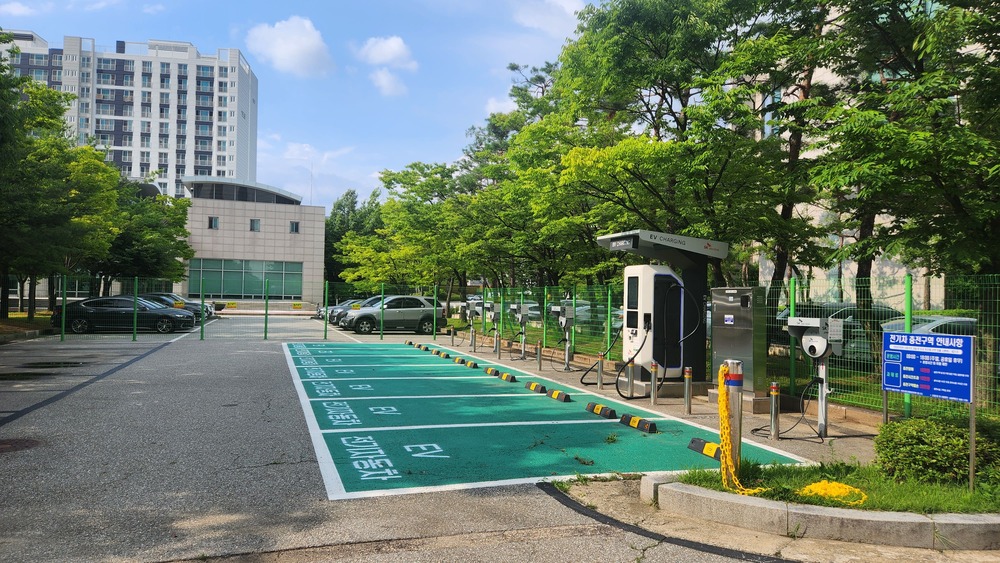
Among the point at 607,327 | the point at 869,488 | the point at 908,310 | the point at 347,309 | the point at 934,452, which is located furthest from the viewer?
the point at 347,309

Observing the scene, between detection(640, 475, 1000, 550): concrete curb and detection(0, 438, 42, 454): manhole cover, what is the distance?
662 centimetres

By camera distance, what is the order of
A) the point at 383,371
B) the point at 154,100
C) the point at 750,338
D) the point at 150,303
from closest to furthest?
the point at 750,338 < the point at 383,371 < the point at 150,303 < the point at 154,100

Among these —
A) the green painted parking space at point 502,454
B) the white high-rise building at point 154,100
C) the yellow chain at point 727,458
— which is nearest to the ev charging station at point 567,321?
the green painted parking space at point 502,454

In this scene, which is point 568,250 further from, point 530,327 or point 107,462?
point 107,462

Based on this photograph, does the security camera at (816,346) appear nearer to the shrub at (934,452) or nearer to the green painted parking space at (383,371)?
the shrub at (934,452)

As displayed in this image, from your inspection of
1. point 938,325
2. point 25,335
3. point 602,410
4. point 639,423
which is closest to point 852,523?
point 639,423

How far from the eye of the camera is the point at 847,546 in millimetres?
4410

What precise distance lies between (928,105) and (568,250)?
40.6 ft

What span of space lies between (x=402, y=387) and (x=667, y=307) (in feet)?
16.0

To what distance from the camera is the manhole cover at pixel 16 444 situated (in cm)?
657

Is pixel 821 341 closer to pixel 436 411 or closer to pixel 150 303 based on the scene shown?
pixel 436 411

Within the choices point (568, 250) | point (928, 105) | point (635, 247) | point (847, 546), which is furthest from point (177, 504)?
point (568, 250)

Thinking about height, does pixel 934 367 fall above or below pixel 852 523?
above

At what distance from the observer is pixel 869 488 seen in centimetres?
511
